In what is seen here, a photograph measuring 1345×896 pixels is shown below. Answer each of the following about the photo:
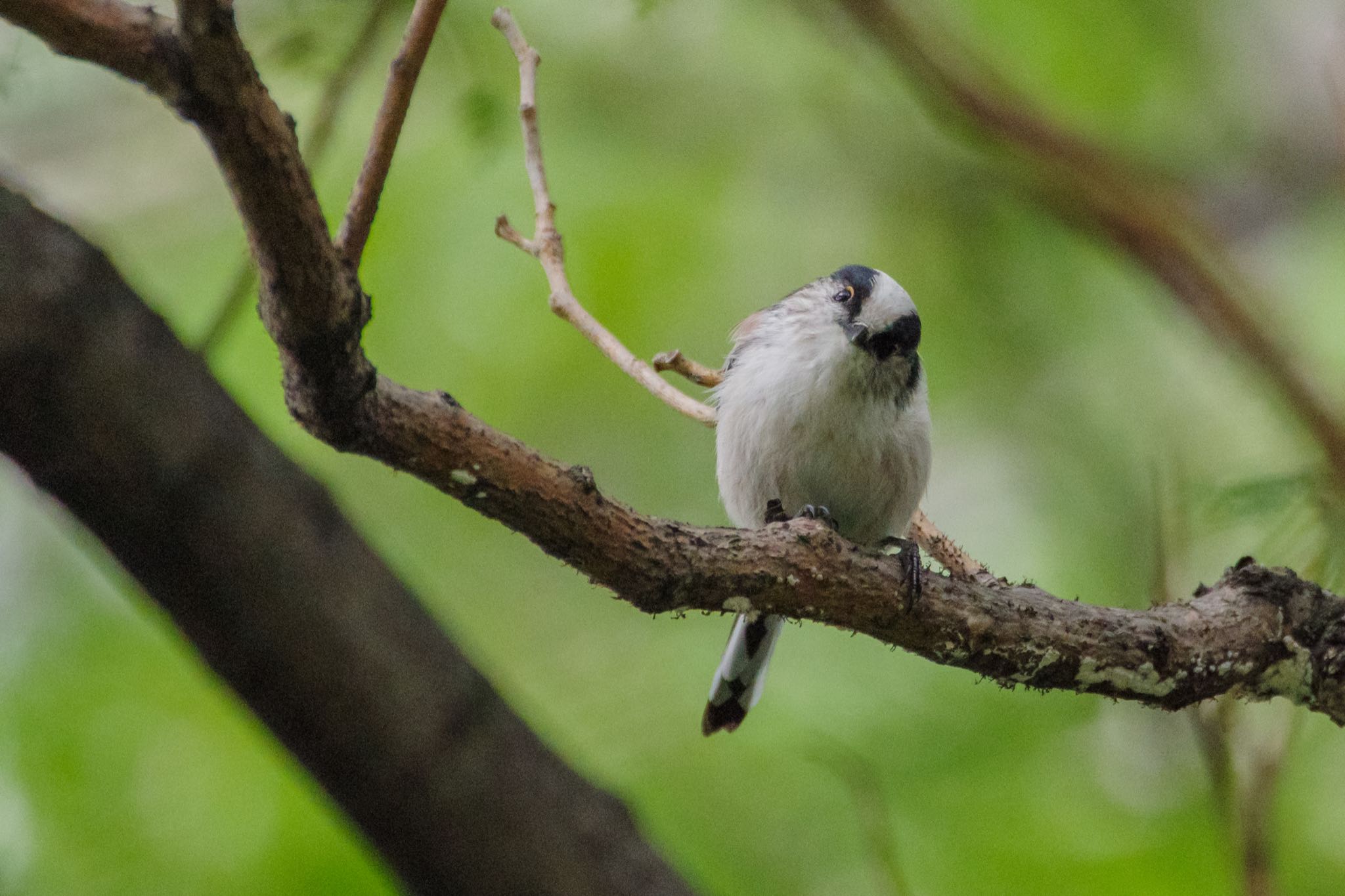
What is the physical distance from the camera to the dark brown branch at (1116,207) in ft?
9.49

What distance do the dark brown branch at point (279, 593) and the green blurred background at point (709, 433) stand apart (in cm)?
171

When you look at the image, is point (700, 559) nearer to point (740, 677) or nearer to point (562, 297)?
point (562, 297)

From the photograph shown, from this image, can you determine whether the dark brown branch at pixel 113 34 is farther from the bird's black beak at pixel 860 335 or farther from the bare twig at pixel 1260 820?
the bare twig at pixel 1260 820

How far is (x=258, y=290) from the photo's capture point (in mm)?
1813

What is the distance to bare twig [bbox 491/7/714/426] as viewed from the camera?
2.89 metres

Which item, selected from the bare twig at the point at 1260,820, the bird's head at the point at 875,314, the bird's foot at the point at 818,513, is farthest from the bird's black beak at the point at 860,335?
the bare twig at the point at 1260,820

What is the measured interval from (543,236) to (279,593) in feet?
4.36

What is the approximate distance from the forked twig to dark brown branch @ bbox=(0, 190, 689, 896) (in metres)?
1.09

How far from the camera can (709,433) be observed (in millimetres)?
6285

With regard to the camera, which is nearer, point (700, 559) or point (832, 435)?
point (700, 559)

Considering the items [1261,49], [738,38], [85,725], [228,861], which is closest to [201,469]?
[228,861]

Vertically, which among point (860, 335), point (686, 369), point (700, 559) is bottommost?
point (700, 559)

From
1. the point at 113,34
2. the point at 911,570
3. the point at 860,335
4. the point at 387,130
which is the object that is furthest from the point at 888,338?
the point at 113,34

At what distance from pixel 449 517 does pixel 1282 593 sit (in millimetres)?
4091
